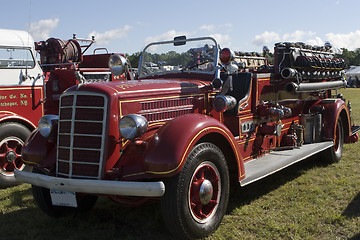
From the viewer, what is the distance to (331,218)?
4109mm

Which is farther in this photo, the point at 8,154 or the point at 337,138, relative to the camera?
the point at 337,138

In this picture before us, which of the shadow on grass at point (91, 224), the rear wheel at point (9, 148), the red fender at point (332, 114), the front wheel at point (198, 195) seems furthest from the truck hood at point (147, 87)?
the red fender at point (332, 114)

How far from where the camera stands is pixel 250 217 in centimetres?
420

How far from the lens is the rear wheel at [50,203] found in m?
4.12

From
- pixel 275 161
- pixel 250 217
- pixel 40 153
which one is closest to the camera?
pixel 40 153

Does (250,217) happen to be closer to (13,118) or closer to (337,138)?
(337,138)

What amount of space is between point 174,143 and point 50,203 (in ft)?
5.50

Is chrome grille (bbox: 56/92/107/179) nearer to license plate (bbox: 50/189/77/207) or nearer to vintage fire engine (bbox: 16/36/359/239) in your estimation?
vintage fire engine (bbox: 16/36/359/239)

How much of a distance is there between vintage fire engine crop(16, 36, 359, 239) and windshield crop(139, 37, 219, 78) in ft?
0.05

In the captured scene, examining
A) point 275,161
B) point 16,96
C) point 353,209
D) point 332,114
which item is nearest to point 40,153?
point 16,96

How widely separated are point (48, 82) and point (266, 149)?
4191mm

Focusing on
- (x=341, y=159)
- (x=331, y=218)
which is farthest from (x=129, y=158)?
(x=341, y=159)

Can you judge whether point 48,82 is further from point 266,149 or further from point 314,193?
point 314,193

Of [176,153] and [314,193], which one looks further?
[314,193]
